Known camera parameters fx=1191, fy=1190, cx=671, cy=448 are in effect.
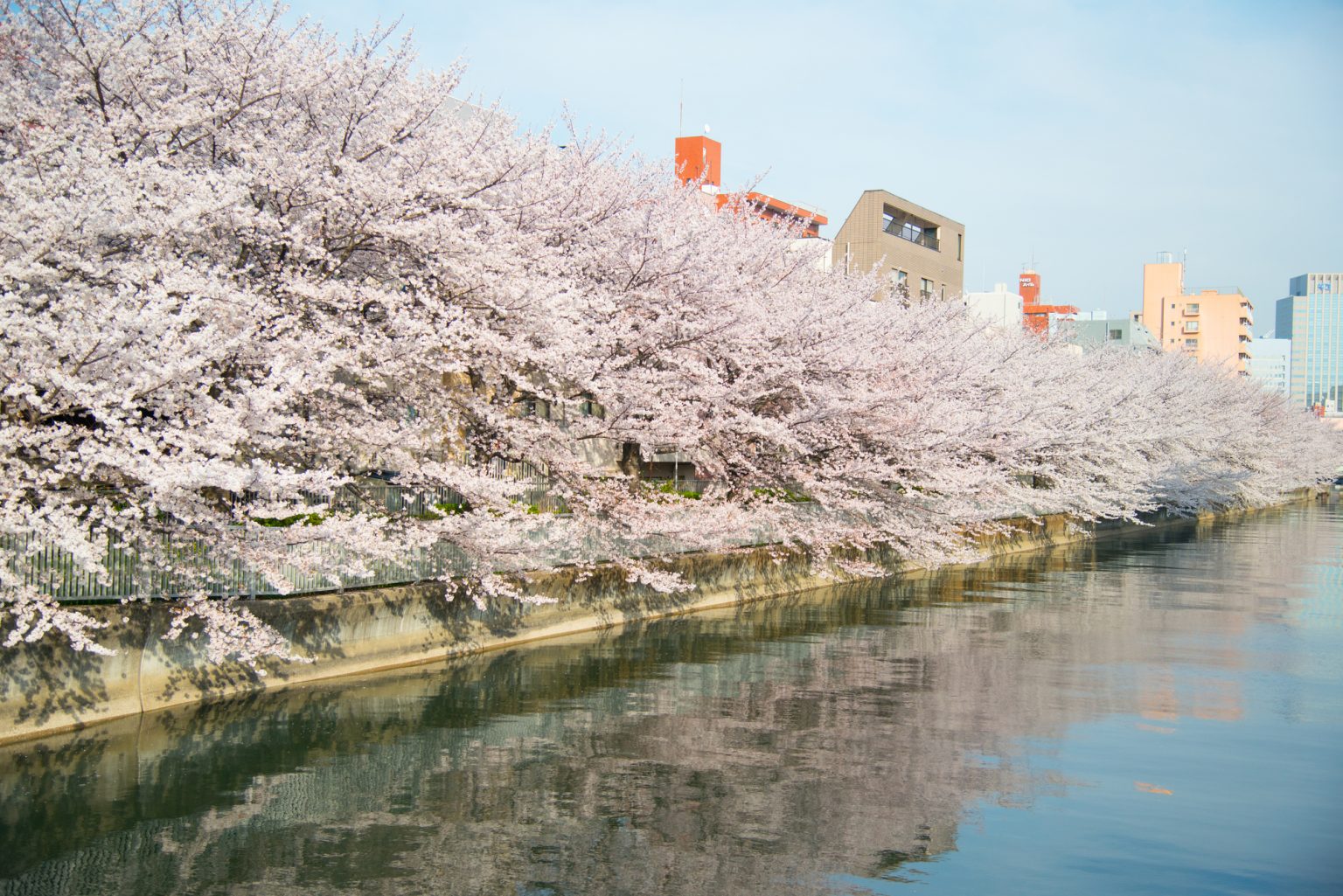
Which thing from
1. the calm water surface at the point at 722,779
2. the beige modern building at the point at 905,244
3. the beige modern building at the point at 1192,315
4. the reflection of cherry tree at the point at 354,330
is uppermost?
the beige modern building at the point at 1192,315

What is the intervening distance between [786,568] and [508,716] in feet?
53.1

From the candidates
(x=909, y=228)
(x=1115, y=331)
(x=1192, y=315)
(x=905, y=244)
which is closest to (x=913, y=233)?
(x=909, y=228)

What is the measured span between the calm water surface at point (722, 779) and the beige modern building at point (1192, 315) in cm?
13750

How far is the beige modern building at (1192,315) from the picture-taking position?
489 ft

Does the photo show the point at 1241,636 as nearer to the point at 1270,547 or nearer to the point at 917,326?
the point at 917,326

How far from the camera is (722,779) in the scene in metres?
13.8

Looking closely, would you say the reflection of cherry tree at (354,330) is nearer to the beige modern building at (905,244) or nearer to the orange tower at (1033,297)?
the beige modern building at (905,244)

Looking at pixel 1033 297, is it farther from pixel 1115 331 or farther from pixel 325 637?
pixel 325 637

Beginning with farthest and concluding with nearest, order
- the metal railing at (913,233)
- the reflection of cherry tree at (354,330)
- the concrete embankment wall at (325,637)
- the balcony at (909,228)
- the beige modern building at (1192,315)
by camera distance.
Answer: the beige modern building at (1192,315) < the metal railing at (913,233) < the balcony at (909,228) < the concrete embankment wall at (325,637) < the reflection of cherry tree at (354,330)

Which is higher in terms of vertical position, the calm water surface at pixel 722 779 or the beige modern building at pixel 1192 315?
the beige modern building at pixel 1192 315

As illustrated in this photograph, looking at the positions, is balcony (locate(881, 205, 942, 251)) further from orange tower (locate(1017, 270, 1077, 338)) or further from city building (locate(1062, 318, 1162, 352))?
city building (locate(1062, 318, 1162, 352))

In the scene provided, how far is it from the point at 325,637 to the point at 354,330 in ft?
15.5

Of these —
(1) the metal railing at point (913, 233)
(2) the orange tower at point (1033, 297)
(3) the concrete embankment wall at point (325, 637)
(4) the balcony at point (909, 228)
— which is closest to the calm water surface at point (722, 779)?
(3) the concrete embankment wall at point (325, 637)

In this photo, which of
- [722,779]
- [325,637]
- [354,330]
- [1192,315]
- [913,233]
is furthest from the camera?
[1192,315]
